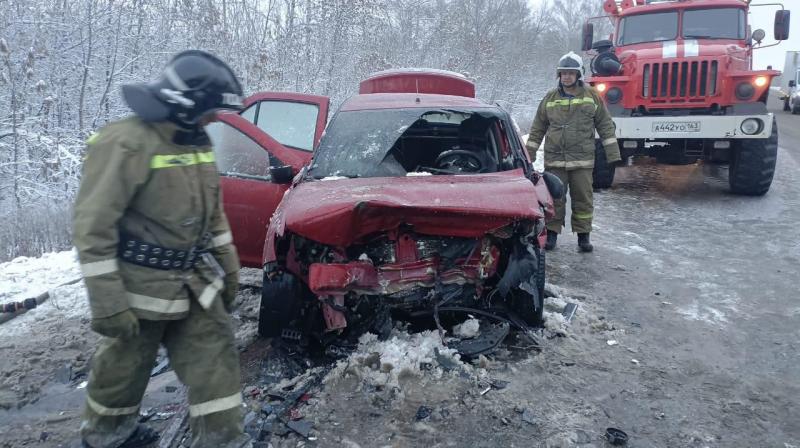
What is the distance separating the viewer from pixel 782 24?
321 inches

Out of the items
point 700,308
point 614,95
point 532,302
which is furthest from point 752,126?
point 532,302

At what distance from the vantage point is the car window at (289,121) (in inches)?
194

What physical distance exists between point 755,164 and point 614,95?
81.4 inches

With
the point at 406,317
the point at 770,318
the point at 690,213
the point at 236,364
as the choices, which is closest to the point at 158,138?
the point at 236,364

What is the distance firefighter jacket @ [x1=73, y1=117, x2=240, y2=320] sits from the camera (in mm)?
1980

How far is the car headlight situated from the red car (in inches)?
170

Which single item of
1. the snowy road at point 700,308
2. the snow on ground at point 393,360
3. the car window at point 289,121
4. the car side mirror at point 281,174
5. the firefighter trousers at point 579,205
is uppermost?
the car window at point 289,121

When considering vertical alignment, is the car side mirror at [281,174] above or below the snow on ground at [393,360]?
above

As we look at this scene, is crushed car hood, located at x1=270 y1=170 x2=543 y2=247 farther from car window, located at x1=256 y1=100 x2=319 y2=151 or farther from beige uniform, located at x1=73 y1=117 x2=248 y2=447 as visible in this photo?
car window, located at x1=256 y1=100 x2=319 y2=151

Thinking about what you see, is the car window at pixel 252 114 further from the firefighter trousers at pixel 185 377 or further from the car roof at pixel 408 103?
the firefighter trousers at pixel 185 377

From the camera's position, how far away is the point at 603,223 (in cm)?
678

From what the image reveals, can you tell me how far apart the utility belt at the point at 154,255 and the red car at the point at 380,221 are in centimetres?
73

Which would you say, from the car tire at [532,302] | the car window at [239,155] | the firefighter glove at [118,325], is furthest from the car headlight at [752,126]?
the firefighter glove at [118,325]

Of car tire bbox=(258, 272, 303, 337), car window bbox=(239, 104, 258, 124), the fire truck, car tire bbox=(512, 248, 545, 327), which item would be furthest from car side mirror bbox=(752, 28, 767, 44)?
car tire bbox=(258, 272, 303, 337)
